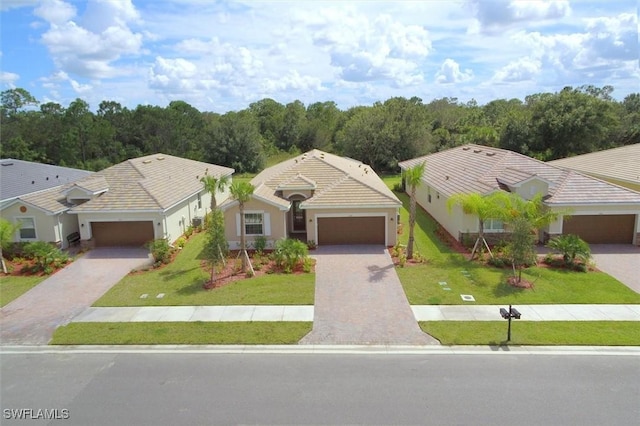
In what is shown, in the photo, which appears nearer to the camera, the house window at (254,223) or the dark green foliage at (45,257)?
the dark green foliage at (45,257)

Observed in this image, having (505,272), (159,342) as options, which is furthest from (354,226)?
(159,342)

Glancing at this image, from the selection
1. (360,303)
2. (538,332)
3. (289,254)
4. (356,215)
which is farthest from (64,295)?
(538,332)

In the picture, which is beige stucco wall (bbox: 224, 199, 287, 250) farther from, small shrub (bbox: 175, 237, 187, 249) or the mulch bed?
small shrub (bbox: 175, 237, 187, 249)

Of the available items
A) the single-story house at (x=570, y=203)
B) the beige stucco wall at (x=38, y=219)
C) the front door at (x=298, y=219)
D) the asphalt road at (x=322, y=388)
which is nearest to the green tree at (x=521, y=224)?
the single-story house at (x=570, y=203)

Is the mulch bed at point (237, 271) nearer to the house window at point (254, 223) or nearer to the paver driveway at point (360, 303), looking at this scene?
the paver driveway at point (360, 303)

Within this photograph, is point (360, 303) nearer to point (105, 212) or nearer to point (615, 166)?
point (105, 212)
